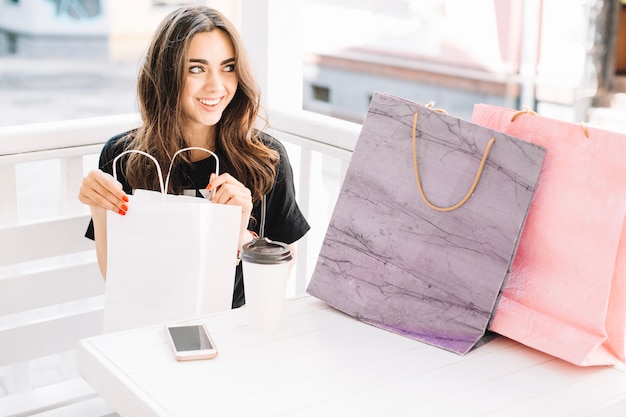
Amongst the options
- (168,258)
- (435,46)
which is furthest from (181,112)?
(435,46)

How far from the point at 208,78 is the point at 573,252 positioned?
2.72ft

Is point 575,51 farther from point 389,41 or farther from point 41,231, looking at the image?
point 41,231

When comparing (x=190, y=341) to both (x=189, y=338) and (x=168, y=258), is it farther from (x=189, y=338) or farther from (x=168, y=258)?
(x=168, y=258)

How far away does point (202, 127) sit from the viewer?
1.64 m

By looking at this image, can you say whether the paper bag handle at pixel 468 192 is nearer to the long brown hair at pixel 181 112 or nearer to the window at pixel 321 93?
the long brown hair at pixel 181 112

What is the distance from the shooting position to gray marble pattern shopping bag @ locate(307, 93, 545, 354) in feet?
3.32

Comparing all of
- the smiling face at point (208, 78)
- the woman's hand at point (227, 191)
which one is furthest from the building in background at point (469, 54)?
the woman's hand at point (227, 191)

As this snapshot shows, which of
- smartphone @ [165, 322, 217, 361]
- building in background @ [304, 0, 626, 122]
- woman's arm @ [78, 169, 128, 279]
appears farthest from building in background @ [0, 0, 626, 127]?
smartphone @ [165, 322, 217, 361]

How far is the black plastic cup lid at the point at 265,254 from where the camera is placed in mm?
1043

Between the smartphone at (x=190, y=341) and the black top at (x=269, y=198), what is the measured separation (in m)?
0.58

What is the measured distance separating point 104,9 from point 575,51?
6289mm

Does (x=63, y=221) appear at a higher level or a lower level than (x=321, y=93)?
higher

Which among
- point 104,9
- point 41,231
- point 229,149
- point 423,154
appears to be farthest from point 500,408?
point 104,9

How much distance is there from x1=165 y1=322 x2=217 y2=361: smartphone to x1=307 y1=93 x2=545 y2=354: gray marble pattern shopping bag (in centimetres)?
20
